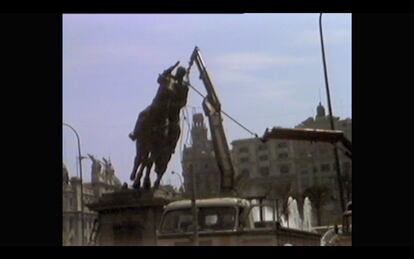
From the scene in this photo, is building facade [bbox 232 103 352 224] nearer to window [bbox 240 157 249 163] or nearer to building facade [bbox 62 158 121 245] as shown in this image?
window [bbox 240 157 249 163]

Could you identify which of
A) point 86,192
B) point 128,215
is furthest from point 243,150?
point 128,215

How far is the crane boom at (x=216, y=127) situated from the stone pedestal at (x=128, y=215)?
163cm

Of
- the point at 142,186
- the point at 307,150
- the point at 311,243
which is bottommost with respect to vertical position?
the point at 311,243

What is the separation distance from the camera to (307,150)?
90.6 metres

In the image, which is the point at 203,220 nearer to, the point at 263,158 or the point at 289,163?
the point at 289,163

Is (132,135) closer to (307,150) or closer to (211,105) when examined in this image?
(211,105)

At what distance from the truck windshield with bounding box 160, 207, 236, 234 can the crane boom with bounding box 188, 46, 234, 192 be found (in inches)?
152

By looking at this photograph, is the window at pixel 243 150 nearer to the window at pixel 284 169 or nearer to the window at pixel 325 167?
the window at pixel 284 169

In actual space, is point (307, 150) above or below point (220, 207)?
above

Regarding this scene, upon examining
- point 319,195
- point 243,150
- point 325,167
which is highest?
point 243,150

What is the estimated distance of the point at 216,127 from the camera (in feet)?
62.2

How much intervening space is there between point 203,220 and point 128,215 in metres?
4.54
